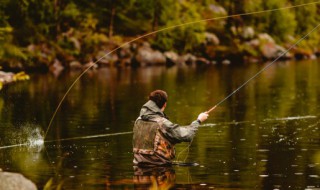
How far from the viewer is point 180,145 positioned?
19016 millimetres

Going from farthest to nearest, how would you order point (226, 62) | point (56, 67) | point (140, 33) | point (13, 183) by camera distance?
point (140, 33) < point (226, 62) < point (56, 67) < point (13, 183)

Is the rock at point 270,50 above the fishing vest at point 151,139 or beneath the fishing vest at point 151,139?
above

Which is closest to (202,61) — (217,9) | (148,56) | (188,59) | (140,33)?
(188,59)

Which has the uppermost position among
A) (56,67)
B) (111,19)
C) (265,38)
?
(111,19)

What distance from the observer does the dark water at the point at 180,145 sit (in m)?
14.3

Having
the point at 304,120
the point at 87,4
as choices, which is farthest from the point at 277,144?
the point at 87,4

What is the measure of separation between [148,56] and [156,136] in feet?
183

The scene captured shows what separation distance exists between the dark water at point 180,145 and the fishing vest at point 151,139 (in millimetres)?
385

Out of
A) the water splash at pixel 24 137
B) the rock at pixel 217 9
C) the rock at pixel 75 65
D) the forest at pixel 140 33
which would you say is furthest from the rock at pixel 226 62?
the water splash at pixel 24 137

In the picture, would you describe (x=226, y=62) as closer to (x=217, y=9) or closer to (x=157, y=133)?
(x=217, y=9)

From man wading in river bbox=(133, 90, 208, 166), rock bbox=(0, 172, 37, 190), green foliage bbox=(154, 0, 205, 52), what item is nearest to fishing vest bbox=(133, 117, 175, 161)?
man wading in river bbox=(133, 90, 208, 166)

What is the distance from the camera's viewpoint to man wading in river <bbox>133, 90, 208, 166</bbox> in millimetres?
14453

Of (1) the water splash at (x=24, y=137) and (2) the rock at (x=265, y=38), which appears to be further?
(2) the rock at (x=265, y=38)

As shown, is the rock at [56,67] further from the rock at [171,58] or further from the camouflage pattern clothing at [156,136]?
the camouflage pattern clothing at [156,136]
